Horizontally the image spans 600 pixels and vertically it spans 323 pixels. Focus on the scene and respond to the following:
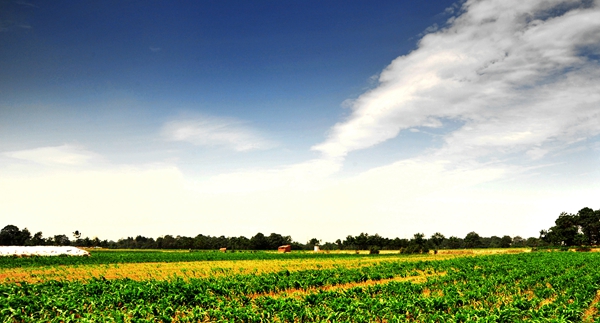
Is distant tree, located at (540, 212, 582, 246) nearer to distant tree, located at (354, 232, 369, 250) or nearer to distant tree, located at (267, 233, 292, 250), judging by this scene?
distant tree, located at (354, 232, 369, 250)

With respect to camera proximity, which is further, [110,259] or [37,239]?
[37,239]

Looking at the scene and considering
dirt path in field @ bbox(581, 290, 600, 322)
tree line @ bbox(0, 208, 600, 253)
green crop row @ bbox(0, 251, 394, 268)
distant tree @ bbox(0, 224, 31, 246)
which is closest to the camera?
dirt path in field @ bbox(581, 290, 600, 322)

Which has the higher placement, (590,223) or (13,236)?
(590,223)

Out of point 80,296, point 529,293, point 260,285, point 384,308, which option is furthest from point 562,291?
point 80,296

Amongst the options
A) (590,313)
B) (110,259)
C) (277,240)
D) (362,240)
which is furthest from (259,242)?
(590,313)

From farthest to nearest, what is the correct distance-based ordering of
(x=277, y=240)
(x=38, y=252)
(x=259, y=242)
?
(x=277, y=240)
(x=259, y=242)
(x=38, y=252)

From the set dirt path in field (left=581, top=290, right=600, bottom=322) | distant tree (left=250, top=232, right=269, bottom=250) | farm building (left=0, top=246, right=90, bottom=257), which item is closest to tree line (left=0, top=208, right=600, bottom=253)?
distant tree (left=250, top=232, right=269, bottom=250)

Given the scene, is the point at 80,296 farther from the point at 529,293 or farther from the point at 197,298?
the point at 529,293

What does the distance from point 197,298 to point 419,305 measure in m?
10.6

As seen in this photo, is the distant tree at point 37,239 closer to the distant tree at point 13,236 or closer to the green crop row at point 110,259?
the distant tree at point 13,236

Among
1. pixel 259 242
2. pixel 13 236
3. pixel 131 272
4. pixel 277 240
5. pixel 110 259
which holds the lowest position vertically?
pixel 259 242

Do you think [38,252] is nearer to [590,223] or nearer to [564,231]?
[564,231]

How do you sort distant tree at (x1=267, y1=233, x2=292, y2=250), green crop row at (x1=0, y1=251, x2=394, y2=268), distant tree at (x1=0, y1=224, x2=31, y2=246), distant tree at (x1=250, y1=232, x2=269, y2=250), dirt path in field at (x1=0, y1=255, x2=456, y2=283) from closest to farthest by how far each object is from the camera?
dirt path in field at (x1=0, y1=255, x2=456, y2=283), green crop row at (x1=0, y1=251, x2=394, y2=268), distant tree at (x1=250, y1=232, x2=269, y2=250), distant tree at (x1=267, y1=233, x2=292, y2=250), distant tree at (x1=0, y1=224, x2=31, y2=246)

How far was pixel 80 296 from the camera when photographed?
18516 mm
